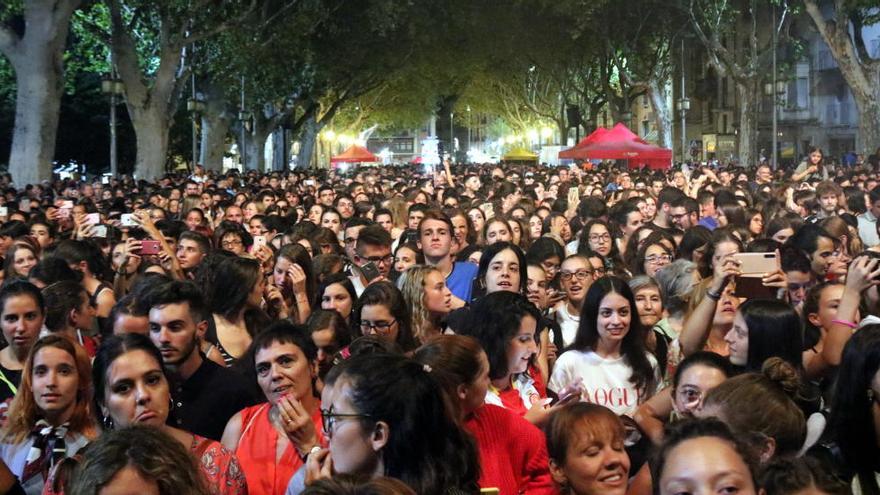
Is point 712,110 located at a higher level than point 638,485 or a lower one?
higher

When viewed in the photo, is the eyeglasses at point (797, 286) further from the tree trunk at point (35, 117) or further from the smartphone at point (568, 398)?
the tree trunk at point (35, 117)

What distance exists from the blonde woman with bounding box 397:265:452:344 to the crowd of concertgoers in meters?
0.01

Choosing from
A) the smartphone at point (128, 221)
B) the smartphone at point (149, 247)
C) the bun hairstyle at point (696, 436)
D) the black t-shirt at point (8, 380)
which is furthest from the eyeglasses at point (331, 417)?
the smartphone at point (128, 221)

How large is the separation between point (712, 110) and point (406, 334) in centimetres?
6362

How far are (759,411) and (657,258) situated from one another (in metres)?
5.10

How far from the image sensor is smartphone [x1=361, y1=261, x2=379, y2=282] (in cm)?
928

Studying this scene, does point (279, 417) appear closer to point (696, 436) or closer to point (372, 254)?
point (696, 436)

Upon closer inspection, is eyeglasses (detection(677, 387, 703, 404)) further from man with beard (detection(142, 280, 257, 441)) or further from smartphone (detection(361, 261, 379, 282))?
smartphone (detection(361, 261, 379, 282))

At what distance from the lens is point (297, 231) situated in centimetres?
1141

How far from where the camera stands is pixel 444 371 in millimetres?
4609

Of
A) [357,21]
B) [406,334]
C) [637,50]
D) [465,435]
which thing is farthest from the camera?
[637,50]

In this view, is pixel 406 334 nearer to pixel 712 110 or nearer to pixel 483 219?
pixel 483 219

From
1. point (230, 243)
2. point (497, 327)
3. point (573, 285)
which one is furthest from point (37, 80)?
point (497, 327)

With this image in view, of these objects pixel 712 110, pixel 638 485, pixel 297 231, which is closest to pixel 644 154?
pixel 297 231
